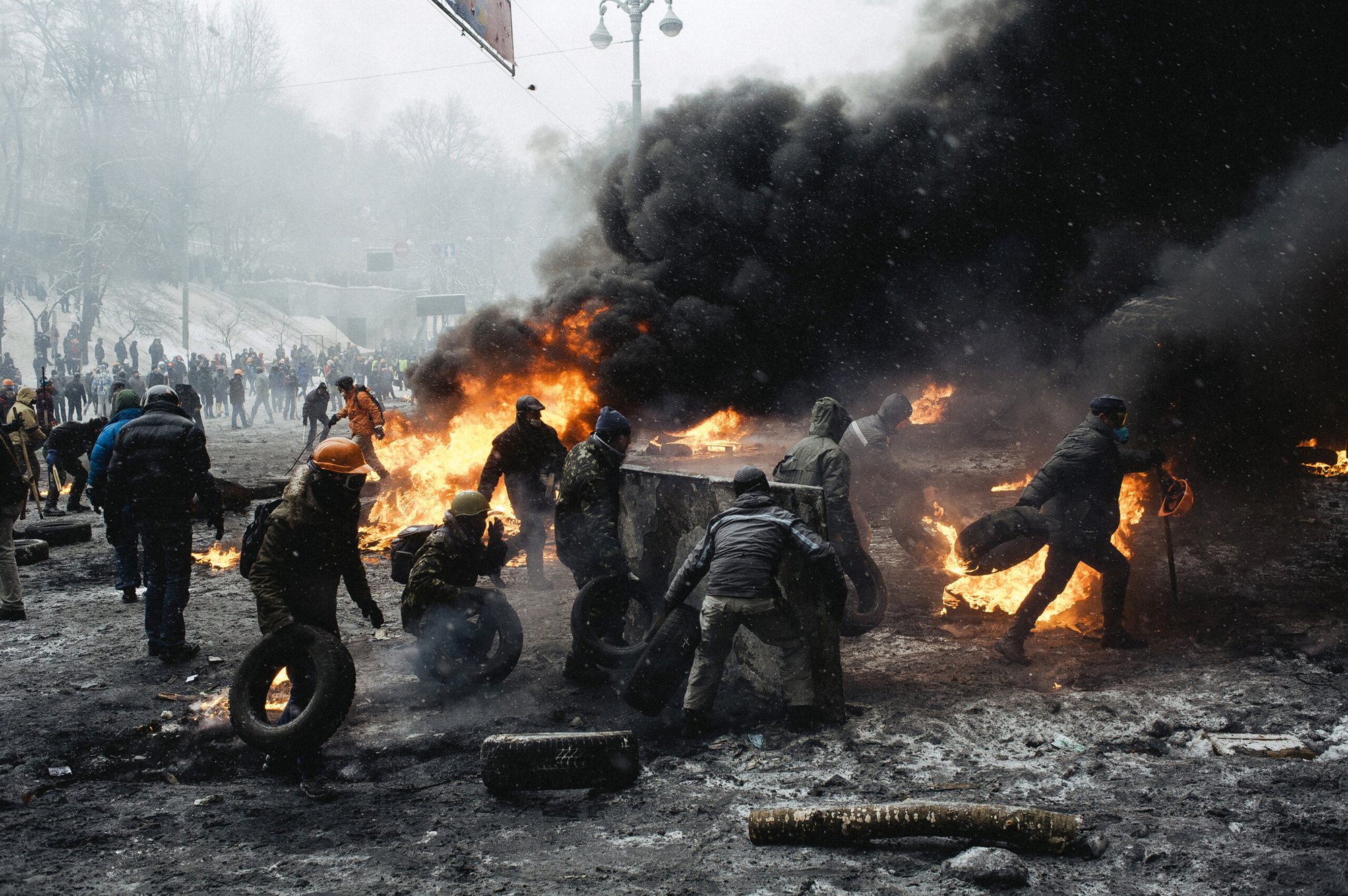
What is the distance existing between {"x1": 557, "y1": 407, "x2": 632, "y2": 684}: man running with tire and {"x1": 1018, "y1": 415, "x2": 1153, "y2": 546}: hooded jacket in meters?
2.95

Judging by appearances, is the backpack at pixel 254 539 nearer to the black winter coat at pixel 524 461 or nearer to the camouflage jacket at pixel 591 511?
the camouflage jacket at pixel 591 511

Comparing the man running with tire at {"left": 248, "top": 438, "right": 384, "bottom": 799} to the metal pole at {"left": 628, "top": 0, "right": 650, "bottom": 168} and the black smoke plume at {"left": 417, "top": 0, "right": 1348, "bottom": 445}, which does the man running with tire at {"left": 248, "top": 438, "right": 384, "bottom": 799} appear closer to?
the black smoke plume at {"left": 417, "top": 0, "right": 1348, "bottom": 445}

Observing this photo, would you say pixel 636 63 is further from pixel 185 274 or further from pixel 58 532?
pixel 185 274

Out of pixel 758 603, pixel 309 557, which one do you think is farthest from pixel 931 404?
pixel 309 557

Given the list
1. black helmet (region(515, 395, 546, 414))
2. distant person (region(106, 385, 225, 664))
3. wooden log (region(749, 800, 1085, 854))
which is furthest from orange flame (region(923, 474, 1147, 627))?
distant person (region(106, 385, 225, 664))

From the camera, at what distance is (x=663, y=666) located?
503 cm

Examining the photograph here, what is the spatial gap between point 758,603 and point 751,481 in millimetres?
725

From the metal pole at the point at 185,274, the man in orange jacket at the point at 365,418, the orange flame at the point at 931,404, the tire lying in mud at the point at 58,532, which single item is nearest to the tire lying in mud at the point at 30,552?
the tire lying in mud at the point at 58,532

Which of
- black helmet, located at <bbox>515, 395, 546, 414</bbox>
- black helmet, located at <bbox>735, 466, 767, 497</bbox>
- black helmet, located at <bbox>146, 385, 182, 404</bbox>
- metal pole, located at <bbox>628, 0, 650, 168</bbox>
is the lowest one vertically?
black helmet, located at <bbox>735, 466, 767, 497</bbox>

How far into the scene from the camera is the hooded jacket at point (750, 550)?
15.5 feet

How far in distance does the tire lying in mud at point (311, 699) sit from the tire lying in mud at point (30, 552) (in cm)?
646

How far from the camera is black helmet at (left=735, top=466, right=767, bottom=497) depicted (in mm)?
5020

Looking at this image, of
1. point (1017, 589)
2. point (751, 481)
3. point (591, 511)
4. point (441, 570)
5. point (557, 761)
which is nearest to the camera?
point (557, 761)

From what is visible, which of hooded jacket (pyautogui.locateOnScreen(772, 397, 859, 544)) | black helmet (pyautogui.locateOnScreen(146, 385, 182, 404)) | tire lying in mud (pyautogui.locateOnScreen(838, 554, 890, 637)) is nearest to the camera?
black helmet (pyautogui.locateOnScreen(146, 385, 182, 404))
